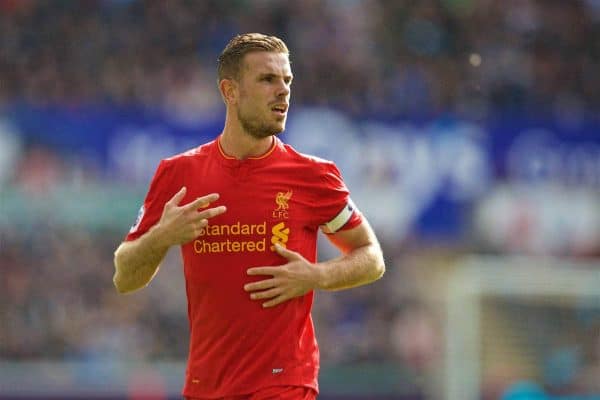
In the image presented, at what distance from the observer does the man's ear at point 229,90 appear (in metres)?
5.04

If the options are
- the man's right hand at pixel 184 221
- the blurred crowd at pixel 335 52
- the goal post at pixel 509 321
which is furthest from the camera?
the blurred crowd at pixel 335 52

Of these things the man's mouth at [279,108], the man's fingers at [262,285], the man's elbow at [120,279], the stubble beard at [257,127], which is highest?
the man's mouth at [279,108]

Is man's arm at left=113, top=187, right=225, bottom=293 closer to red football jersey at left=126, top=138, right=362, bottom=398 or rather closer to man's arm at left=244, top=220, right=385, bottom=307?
red football jersey at left=126, top=138, right=362, bottom=398

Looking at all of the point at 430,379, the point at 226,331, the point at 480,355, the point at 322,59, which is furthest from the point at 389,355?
the point at 226,331

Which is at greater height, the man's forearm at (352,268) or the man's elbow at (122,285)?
the man's forearm at (352,268)

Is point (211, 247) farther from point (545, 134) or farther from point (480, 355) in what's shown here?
point (545, 134)

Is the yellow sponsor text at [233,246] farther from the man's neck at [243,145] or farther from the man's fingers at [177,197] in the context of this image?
the man's neck at [243,145]

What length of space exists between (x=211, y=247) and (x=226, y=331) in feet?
1.10

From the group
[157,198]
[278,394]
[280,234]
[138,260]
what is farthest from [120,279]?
[278,394]

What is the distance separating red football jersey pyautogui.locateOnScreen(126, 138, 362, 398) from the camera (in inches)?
192

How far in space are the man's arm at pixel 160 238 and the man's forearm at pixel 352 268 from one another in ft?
1.59

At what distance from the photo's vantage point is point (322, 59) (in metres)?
15.9

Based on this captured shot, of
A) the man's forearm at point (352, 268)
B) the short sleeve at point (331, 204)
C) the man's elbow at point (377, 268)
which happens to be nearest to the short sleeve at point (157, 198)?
the short sleeve at point (331, 204)

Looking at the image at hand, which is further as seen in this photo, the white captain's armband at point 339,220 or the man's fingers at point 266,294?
the white captain's armband at point 339,220
